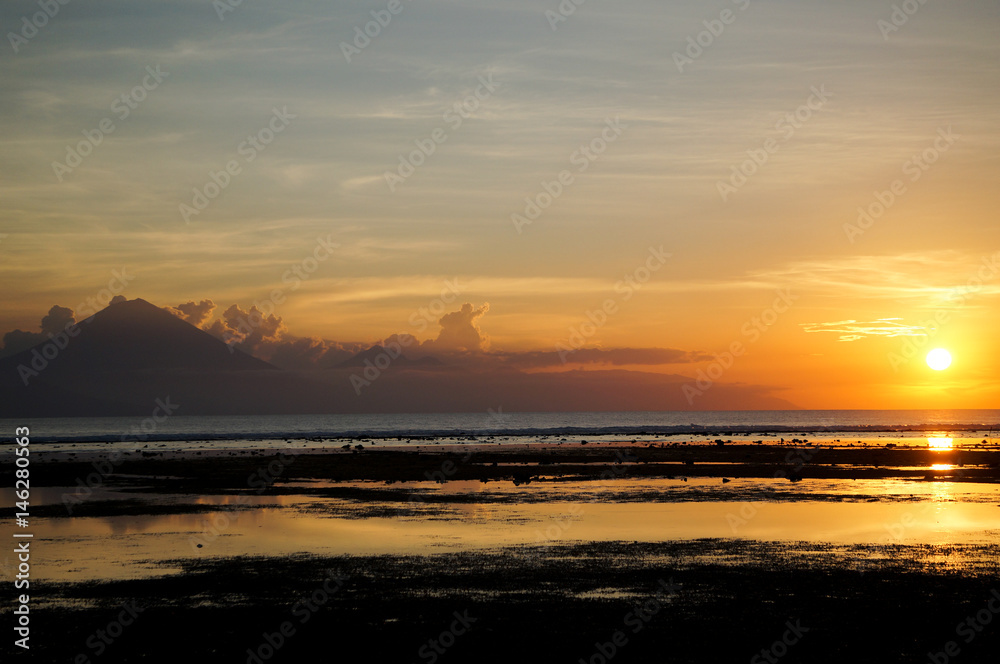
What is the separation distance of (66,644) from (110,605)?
269cm

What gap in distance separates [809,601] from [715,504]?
1772cm

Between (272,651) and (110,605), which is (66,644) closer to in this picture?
(110,605)

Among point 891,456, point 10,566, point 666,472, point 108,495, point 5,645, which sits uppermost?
point 891,456

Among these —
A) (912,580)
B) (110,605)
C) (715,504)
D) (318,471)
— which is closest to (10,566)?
(110,605)

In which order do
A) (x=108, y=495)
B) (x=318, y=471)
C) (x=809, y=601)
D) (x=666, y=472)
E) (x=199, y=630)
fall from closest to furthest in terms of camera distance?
(x=199, y=630) < (x=809, y=601) < (x=108, y=495) < (x=666, y=472) < (x=318, y=471)

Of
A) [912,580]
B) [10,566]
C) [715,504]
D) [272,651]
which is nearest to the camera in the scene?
[272,651]

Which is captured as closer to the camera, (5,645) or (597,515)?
(5,645)

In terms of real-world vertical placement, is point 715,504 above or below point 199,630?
above

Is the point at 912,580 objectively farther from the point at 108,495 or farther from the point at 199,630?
the point at 108,495

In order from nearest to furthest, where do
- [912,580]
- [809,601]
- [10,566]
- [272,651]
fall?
[272,651] → [809,601] → [912,580] → [10,566]

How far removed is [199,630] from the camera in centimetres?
1583

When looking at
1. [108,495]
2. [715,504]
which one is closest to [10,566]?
[108,495]

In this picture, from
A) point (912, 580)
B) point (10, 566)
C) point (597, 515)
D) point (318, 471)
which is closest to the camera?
point (912, 580)

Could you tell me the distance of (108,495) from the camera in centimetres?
4059
